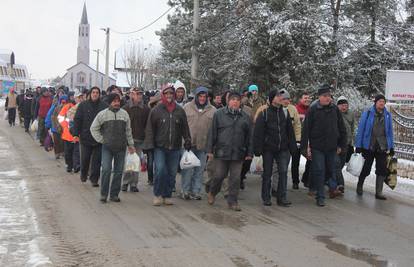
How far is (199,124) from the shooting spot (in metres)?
9.19

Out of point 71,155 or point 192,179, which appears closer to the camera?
point 192,179

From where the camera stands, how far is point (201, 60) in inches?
929

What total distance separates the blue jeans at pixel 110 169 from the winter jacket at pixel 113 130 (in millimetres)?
119

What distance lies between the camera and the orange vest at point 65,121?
12.0m

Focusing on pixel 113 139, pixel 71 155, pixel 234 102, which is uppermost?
pixel 234 102

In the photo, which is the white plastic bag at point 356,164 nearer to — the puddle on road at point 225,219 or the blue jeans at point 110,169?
the puddle on road at point 225,219

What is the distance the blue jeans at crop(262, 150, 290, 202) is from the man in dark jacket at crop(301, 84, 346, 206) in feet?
1.84

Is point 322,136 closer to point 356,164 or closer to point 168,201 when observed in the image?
point 356,164

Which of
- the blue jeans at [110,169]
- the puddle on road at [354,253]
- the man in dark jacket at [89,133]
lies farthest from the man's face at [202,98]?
the puddle on road at [354,253]

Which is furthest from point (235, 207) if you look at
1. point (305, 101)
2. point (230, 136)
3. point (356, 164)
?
point (305, 101)

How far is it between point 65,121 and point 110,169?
12.6 ft

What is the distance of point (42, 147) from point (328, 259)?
1296cm

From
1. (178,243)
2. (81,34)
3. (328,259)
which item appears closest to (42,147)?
(178,243)

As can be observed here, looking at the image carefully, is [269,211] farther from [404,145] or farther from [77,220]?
[404,145]
